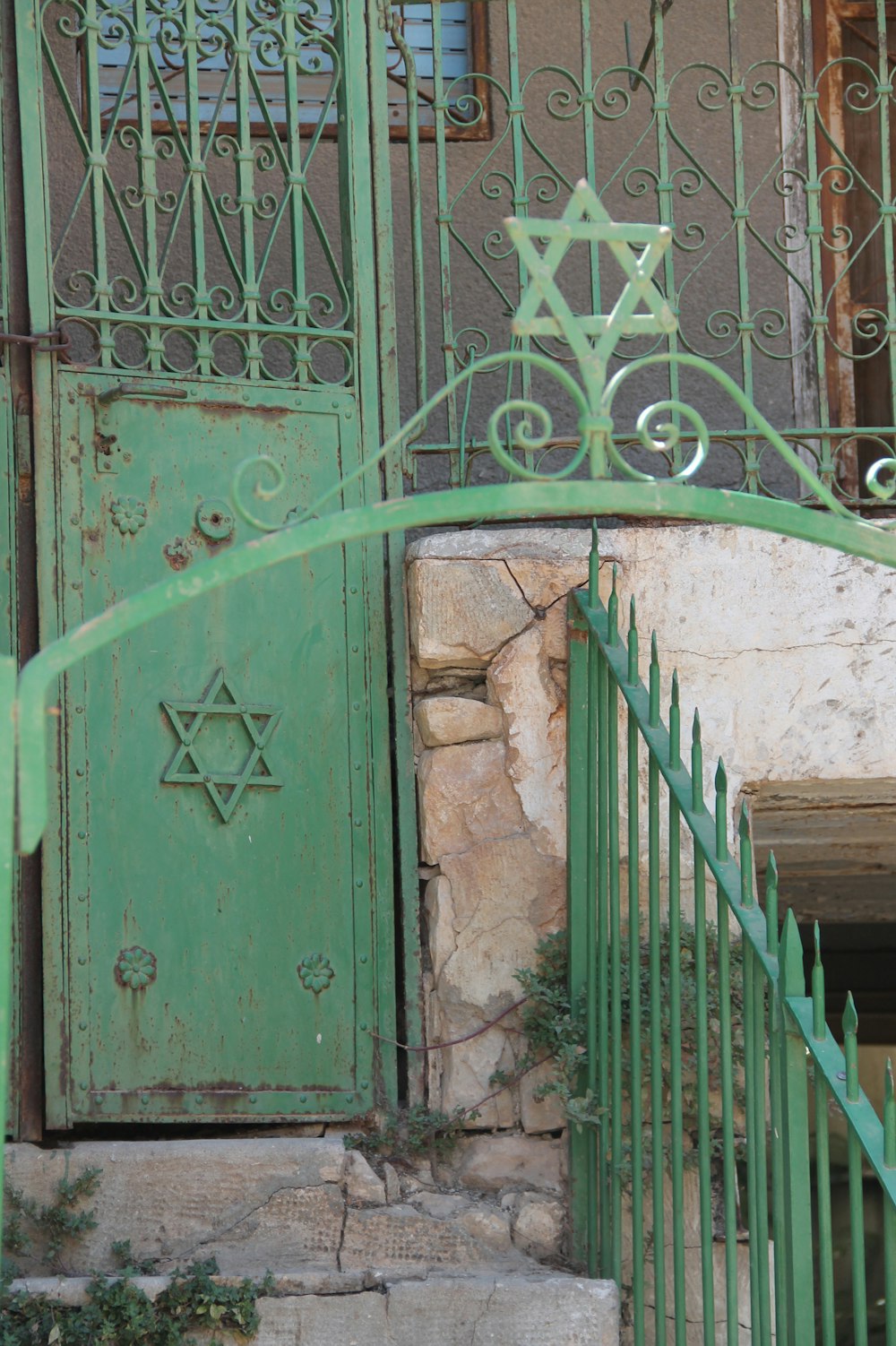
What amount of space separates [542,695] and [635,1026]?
2.91 ft

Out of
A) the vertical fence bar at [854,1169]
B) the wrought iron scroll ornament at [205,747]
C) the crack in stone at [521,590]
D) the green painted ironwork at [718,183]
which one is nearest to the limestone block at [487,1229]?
the wrought iron scroll ornament at [205,747]

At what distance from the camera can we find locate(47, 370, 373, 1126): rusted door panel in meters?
3.76

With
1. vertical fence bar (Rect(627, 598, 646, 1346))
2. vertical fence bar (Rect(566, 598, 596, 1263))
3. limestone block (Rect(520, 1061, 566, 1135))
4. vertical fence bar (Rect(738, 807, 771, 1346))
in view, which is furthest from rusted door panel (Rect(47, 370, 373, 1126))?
vertical fence bar (Rect(738, 807, 771, 1346))

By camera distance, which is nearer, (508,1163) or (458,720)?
(508,1163)

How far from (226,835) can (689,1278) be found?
4.45 feet

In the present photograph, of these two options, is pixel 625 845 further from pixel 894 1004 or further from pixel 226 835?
pixel 894 1004

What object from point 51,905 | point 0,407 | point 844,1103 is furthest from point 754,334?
point 844,1103

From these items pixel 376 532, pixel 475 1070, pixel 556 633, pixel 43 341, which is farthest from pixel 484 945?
pixel 376 532

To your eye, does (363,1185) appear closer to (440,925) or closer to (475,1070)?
(475,1070)

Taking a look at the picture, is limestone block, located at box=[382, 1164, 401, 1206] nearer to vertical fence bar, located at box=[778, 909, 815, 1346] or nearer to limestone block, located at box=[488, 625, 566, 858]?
limestone block, located at box=[488, 625, 566, 858]

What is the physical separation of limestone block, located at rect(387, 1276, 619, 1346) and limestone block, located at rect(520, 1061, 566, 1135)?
45 cm

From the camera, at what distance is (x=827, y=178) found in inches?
221

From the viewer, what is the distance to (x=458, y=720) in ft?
13.1

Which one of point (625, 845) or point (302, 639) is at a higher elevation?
point (302, 639)
